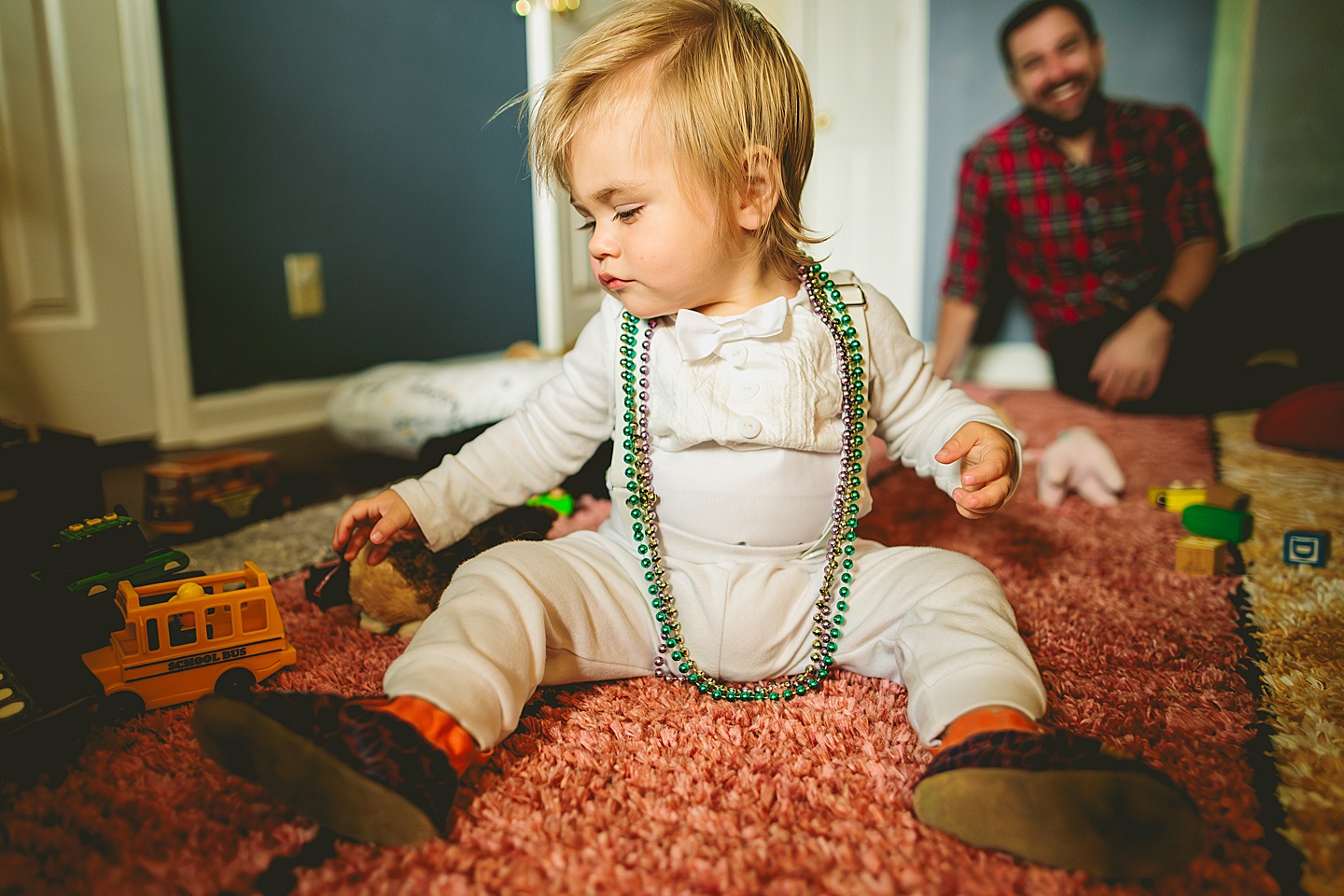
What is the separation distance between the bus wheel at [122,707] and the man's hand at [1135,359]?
196cm

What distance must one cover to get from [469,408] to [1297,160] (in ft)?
7.69

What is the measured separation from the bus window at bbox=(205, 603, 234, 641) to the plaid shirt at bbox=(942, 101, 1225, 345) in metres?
2.09

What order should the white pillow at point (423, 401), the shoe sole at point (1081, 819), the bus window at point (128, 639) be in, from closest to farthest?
the shoe sole at point (1081, 819) → the bus window at point (128, 639) → the white pillow at point (423, 401)

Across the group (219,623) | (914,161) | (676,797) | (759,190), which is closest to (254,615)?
(219,623)

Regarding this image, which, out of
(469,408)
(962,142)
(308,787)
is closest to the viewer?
(308,787)

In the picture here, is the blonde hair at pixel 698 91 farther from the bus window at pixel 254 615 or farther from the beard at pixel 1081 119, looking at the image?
the beard at pixel 1081 119

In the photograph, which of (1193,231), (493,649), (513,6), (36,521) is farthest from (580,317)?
(493,649)

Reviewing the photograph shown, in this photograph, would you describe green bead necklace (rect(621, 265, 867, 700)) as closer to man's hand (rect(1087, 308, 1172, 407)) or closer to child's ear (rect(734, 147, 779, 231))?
child's ear (rect(734, 147, 779, 231))

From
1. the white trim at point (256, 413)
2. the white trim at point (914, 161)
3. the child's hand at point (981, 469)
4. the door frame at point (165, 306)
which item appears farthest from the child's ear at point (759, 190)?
the white trim at point (914, 161)

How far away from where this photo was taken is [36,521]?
98 cm

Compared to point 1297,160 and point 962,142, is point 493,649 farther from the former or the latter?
point 1297,160

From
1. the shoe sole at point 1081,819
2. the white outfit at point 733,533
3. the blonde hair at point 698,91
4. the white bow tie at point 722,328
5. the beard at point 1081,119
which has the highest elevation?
the beard at point 1081,119

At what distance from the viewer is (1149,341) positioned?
6.53ft

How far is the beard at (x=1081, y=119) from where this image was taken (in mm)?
2260
